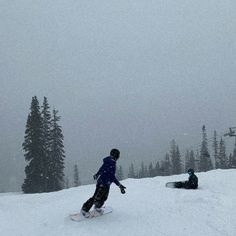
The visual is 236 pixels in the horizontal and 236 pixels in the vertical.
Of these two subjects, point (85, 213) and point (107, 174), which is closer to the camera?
point (85, 213)

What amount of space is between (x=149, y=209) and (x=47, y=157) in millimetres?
36166

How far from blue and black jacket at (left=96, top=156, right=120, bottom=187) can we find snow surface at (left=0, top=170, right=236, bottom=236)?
3.69 ft

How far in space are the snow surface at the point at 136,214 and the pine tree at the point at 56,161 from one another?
30.4m

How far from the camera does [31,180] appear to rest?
155 ft

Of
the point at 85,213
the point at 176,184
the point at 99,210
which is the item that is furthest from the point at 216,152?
the point at 85,213

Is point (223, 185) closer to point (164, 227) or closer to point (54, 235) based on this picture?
point (164, 227)

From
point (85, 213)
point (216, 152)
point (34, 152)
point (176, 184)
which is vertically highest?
point (216, 152)

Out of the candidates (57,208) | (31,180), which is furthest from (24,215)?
(31,180)

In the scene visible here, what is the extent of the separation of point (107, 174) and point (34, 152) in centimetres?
3659

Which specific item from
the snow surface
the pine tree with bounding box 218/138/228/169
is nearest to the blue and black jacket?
the snow surface

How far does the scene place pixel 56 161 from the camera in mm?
50969

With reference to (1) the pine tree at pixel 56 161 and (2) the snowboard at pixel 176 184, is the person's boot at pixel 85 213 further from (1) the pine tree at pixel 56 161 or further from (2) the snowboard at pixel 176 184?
(1) the pine tree at pixel 56 161

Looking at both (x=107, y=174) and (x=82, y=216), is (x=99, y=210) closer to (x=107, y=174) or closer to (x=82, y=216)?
(x=82, y=216)

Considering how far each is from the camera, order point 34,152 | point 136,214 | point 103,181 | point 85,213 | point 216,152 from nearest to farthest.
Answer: point 85,213, point 103,181, point 136,214, point 34,152, point 216,152
